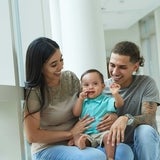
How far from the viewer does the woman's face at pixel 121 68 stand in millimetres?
1870

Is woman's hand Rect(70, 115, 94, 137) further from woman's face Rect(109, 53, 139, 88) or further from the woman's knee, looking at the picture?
woman's face Rect(109, 53, 139, 88)

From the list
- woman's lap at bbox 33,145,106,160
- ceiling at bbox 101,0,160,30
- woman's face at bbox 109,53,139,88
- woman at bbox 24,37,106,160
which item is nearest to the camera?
woman's lap at bbox 33,145,106,160

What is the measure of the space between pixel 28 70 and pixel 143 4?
4.86 m

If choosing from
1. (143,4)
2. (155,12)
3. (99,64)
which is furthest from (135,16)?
(99,64)

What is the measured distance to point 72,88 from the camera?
179cm

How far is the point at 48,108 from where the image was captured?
1659mm

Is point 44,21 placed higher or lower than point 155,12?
lower

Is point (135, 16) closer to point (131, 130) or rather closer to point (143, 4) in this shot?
point (143, 4)

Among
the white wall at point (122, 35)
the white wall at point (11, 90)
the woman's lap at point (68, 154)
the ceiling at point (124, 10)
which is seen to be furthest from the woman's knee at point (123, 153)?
the white wall at point (122, 35)

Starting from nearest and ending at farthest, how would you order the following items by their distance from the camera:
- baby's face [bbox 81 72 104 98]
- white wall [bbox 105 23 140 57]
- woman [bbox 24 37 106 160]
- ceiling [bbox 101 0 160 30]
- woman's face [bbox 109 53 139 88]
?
woman [bbox 24 37 106 160]
baby's face [bbox 81 72 104 98]
woman's face [bbox 109 53 139 88]
ceiling [bbox 101 0 160 30]
white wall [bbox 105 23 140 57]

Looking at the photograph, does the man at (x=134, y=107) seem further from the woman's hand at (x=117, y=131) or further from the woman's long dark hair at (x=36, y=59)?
the woman's long dark hair at (x=36, y=59)

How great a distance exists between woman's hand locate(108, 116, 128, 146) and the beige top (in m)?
0.27

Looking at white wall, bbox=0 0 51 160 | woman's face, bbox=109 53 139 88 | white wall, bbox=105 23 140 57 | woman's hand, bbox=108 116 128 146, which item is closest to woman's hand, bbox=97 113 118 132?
woman's hand, bbox=108 116 128 146

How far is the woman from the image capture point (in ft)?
5.19
